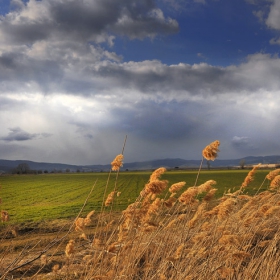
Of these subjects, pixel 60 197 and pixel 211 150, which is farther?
pixel 60 197

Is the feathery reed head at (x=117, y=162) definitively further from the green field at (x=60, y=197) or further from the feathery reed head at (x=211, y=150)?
the feathery reed head at (x=211, y=150)

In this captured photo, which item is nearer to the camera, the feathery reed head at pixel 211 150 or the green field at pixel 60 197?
the feathery reed head at pixel 211 150

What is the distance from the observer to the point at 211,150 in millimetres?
3975

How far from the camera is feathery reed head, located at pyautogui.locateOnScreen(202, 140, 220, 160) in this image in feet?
13.0

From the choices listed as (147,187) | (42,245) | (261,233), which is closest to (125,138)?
(147,187)

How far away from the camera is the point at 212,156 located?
13.0ft

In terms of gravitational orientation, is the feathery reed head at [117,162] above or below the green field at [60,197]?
above

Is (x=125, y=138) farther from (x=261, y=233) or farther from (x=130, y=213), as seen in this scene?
(x=261, y=233)

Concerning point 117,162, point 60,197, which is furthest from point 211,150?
point 60,197

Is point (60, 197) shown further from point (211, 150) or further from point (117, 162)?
point (211, 150)

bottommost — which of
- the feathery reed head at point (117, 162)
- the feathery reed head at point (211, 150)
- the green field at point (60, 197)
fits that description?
the green field at point (60, 197)

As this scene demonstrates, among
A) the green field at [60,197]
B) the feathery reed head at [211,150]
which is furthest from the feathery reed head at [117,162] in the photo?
the feathery reed head at [211,150]

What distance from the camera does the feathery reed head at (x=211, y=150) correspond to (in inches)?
156

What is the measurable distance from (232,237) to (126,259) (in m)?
1.74
